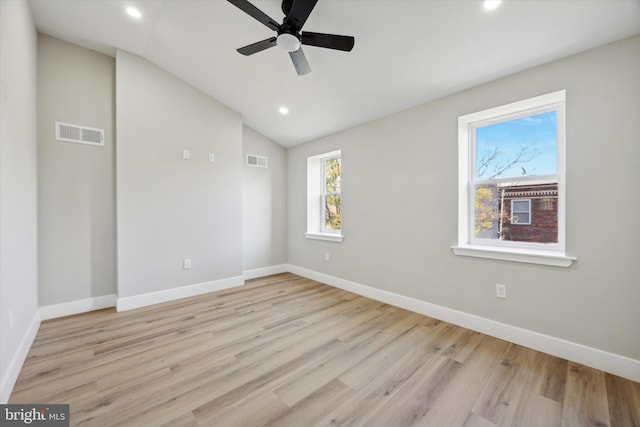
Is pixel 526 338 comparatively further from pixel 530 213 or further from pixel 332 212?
pixel 332 212

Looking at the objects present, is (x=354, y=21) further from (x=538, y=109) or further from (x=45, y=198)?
(x=45, y=198)

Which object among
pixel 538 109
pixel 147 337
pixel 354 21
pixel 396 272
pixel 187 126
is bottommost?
pixel 147 337

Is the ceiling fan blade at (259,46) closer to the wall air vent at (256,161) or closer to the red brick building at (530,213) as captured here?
the wall air vent at (256,161)

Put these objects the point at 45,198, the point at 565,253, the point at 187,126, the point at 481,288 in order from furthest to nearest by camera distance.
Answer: the point at 187,126
the point at 45,198
the point at 481,288
the point at 565,253

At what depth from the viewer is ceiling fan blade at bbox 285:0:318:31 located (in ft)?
5.31

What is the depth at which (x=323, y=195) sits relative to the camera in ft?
15.1

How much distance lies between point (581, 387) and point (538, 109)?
2208 millimetres

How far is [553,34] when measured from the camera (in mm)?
1846

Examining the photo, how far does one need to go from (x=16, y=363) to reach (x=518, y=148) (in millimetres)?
4467

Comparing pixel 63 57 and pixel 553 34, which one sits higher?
pixel 63 57

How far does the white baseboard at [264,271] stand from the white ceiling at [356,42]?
2.62m

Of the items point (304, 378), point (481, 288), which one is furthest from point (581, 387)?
point (304, 378)

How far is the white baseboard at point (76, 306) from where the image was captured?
2.83m

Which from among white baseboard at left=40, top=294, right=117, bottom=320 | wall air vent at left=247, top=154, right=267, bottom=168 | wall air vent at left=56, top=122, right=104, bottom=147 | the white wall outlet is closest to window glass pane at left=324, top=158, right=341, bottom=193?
wall air vent at left=247, top=154, right=267, bottom=168
